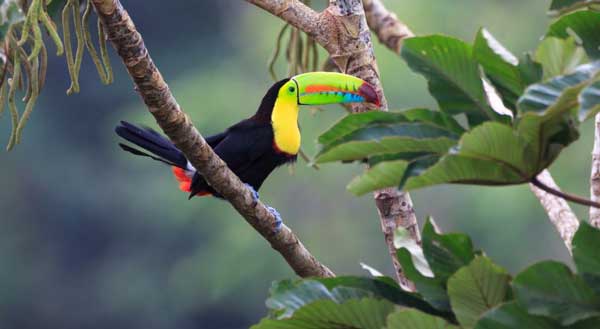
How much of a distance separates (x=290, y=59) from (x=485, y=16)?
29.5 feet

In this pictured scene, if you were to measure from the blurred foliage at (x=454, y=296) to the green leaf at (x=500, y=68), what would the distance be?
201mm

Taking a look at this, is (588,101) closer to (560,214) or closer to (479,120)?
(479,120)

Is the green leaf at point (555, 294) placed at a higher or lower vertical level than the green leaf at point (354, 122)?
lower

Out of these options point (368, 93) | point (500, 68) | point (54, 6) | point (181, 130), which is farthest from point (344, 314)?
point (54, 6)

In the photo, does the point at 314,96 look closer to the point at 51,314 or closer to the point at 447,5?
the point at 447,5

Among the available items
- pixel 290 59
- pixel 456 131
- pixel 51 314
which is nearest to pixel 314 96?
pixel 290 59

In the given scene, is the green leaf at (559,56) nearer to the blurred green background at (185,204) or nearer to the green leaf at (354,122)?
the green leaf at (354,122)

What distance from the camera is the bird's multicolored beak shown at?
244 cm

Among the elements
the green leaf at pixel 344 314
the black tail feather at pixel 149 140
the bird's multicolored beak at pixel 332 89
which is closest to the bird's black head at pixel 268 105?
the bird's multicolored beak at pixel 332 89

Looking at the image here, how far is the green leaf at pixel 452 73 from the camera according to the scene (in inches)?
60.9

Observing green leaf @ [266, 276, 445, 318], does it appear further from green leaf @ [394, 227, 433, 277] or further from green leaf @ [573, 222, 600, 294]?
green leaf @ [573, 222, 600, 294]

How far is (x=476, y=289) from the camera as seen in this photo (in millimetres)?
1471

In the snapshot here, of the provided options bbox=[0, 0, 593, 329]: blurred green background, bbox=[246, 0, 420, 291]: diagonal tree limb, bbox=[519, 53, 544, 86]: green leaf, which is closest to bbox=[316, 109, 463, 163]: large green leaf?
bbox=[519, 53, 544, 86]: green leaf

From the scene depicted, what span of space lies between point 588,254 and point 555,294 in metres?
0.07
